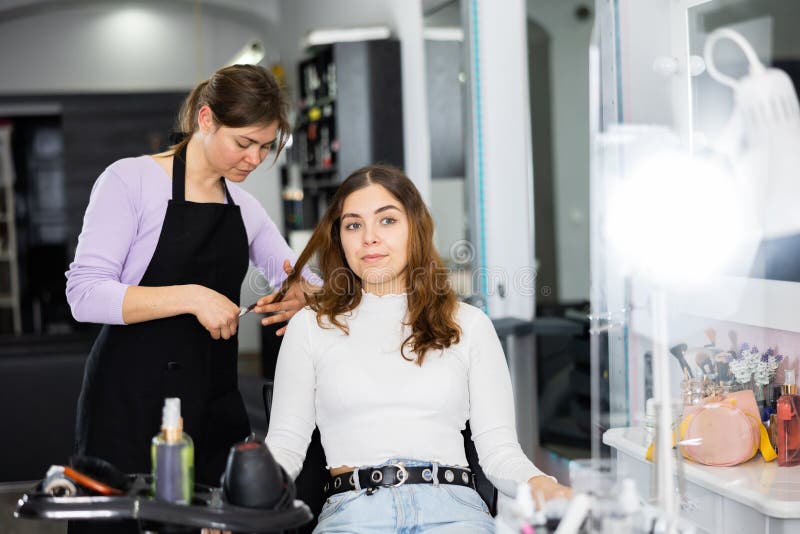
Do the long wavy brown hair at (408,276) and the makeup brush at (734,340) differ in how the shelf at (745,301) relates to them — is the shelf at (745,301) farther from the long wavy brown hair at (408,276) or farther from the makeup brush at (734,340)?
the long wavy brown hair at (408,276)

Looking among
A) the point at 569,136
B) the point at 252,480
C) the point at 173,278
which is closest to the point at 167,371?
the point at 173,278

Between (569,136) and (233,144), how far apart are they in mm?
4708

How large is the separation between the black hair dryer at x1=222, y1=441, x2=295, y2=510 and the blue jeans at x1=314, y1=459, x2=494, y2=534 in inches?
16.0

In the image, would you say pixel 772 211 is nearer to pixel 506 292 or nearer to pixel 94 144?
pixel 506 292

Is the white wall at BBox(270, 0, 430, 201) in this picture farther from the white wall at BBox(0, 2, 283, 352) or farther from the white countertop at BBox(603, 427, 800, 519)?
the white wall at BBox(0, 2, 283, 352)

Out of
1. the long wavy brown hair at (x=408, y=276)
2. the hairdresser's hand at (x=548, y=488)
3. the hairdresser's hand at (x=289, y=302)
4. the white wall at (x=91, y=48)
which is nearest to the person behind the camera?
the hairdresser's hand at (x=548, y=488)

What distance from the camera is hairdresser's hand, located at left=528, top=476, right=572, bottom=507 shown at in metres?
1.41

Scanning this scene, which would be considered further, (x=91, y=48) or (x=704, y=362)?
(x=91, y=48)

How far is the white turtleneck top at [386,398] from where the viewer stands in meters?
1.80

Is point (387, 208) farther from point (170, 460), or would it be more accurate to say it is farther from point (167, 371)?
point (170, 460)

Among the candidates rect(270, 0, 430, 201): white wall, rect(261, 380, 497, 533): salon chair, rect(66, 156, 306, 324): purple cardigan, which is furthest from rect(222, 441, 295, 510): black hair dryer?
rect(270, 0, 430, 201): white wall

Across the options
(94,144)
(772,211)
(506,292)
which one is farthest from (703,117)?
(94,144)

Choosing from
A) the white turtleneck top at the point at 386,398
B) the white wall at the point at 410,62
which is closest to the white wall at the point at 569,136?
the white wall at the point at 410,62

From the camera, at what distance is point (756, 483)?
1750 millimetres
